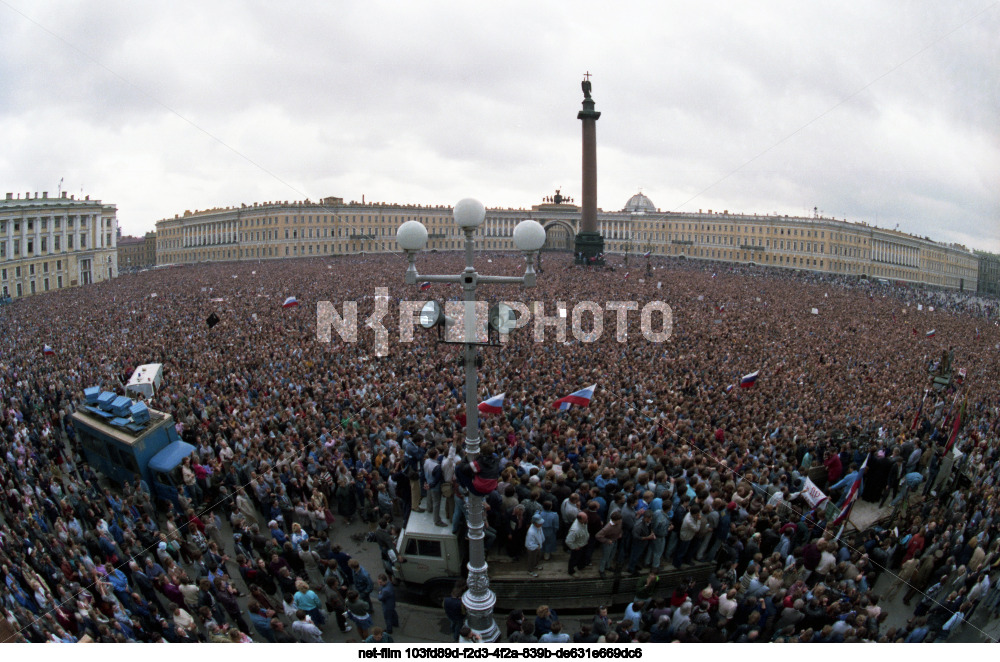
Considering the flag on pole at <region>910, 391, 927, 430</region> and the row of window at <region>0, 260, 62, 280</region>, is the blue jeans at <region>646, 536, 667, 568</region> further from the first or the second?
the row of window at <region>0, 260, 62, 280</region>

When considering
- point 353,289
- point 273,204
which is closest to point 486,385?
point 353,289

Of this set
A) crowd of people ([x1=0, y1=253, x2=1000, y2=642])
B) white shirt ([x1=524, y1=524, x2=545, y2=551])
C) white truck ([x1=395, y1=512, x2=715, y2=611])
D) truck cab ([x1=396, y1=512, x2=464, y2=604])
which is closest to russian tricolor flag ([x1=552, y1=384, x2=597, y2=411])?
crowd of people ([x1=0, y1=253, x2=1000, y2=642])

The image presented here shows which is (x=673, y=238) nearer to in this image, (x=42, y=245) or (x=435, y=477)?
(x=42, y=245)

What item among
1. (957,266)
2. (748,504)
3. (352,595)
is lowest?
(352,595)

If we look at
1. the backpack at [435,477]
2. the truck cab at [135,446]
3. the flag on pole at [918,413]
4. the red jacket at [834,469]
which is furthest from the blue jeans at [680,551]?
the flag on pole at [918,413]

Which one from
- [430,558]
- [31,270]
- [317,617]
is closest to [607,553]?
[430,558]

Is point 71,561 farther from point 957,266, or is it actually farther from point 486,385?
point 957,266
